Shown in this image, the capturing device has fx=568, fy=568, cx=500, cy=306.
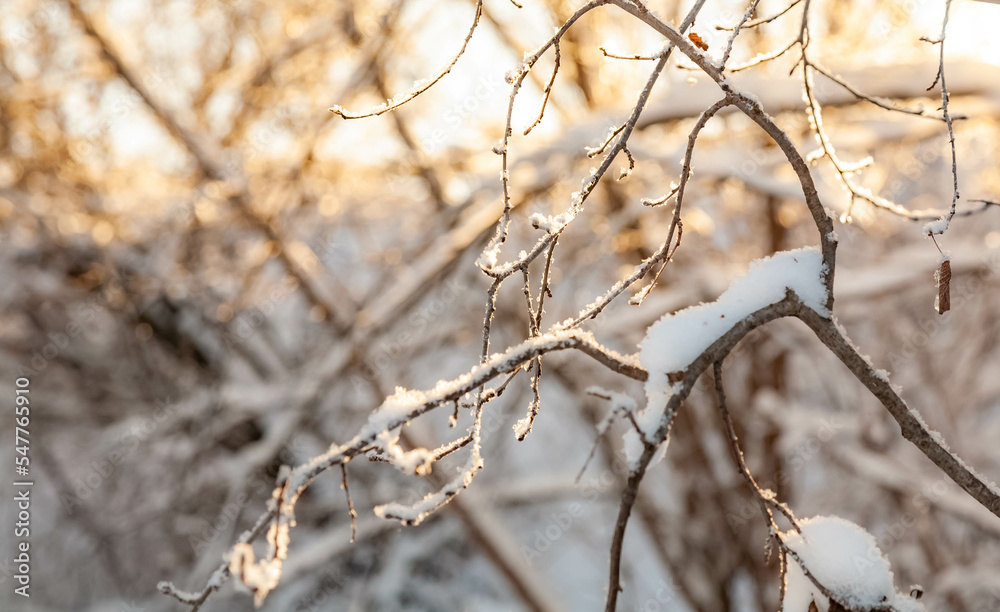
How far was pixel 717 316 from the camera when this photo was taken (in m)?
0.78

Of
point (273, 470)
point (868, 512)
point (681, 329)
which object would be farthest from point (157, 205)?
point (868, 512)

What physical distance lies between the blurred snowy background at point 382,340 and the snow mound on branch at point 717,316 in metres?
2.27

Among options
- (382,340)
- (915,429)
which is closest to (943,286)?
(915,429)

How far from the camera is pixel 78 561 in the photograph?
4379mm

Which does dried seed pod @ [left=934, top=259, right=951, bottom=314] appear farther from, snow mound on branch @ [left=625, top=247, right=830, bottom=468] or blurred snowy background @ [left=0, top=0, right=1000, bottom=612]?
blurred snowy background @ [left=0, top=0, right=1000, bottom=612]

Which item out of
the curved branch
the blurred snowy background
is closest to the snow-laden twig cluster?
the curved branch

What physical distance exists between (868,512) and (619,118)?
393cm

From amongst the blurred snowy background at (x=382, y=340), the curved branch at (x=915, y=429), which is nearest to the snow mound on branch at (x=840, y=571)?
the curved branch at (x=915, y=429)

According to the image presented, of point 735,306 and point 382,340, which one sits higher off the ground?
point 382,340

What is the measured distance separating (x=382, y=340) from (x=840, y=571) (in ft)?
8.80

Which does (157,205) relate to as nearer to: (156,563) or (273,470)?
(273,470)

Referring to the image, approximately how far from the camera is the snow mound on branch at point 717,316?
2.47 feet

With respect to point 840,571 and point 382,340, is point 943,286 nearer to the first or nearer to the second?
point 840,571

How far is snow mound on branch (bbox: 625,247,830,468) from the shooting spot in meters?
0.75
